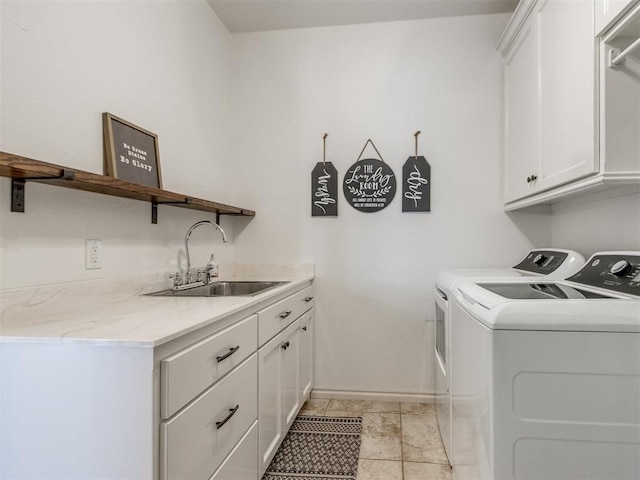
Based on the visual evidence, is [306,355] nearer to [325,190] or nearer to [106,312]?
[325,190]

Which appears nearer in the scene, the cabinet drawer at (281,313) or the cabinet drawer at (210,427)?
the cabinet drawer at (210,427)

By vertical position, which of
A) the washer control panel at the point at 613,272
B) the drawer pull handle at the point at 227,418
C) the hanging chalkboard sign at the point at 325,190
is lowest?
the drawer pull handle at the point at 227,418

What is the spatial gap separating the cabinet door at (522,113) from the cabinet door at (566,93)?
82 mm

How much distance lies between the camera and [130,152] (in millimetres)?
1615

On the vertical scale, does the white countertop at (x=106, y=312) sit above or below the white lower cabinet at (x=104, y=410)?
above

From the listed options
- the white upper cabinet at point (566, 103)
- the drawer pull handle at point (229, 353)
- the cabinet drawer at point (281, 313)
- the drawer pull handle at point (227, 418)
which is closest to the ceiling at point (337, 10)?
the white upper cabinet at point (566, 103)

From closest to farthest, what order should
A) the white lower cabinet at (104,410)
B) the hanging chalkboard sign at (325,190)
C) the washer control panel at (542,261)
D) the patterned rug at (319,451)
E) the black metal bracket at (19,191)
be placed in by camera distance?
the white lower cabinet at (104,410) < the black metal bracket at (19,191) < the patterned rug at (319,451) < the washer control panel at (542,261) < the hanging chalkboard sign at (325,190)

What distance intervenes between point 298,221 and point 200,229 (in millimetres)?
695

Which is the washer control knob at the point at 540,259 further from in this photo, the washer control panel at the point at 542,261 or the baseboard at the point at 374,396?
the baseboard at the point at 374,396

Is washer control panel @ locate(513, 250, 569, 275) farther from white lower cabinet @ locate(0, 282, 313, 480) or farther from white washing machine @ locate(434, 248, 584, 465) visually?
white lower cabinet @ locate(0, 282, 313, 480)

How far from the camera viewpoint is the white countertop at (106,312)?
2.97ft

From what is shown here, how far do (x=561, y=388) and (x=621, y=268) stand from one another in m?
0.64

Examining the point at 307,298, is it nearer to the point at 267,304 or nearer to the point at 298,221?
the point at 298,221

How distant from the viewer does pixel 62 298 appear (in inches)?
49.8
